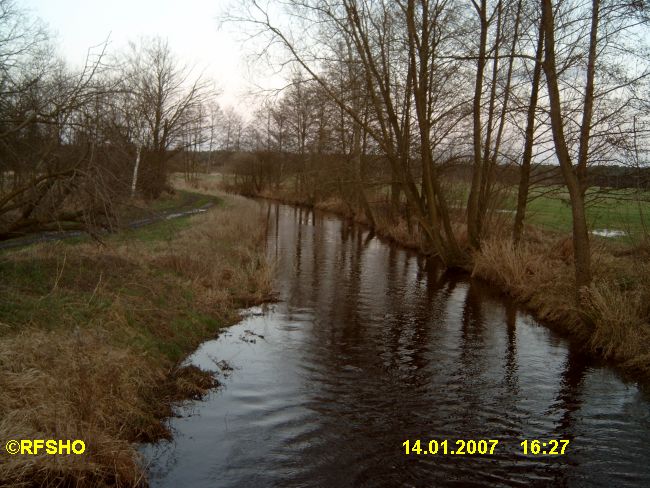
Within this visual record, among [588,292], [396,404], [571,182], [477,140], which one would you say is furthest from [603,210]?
[396,404]

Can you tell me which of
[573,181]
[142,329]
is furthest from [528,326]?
[142,329]

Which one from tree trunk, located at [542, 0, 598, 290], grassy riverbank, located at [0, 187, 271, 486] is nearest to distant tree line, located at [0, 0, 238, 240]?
grassy riverbank, located at [0, 187, 271, 486]

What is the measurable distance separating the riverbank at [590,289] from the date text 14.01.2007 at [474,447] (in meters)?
3.33

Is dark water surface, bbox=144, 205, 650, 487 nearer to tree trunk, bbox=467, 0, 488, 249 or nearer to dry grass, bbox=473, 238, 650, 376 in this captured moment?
dry grass, bbox=473, 238, 650, 376

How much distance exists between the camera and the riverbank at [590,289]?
363 inches

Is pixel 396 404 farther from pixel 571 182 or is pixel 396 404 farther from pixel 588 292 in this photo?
pixel 571 182

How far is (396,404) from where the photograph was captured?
723cm

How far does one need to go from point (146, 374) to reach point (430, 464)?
3936mm

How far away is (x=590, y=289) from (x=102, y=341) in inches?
338

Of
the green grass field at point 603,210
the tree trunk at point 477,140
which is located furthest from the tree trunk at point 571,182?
the tree trunk at point 477,140

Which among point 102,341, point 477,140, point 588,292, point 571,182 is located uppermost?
point 477,140

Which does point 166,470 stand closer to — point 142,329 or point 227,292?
point 142,329

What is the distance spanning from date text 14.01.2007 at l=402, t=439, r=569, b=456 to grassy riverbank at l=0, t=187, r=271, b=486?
306 cm

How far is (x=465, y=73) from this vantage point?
58.1 ft
